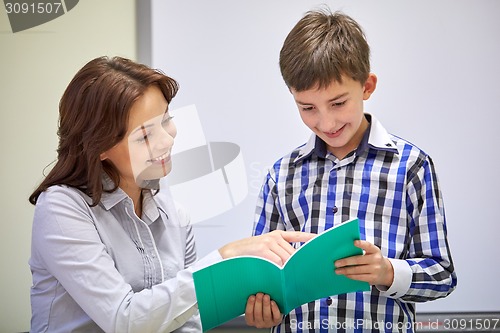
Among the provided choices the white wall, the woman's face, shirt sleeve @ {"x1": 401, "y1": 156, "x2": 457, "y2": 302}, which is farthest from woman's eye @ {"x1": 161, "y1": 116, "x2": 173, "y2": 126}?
the white wall

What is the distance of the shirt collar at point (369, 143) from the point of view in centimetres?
130

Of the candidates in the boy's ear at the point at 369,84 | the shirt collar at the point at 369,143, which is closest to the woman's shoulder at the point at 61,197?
the shirt collar at the point at 369,143

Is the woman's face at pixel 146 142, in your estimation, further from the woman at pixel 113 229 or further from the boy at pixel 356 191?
the boy at pixel 356 191

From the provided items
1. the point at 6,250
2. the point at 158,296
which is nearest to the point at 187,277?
the point at 158,296

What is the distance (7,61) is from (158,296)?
3.86 feet

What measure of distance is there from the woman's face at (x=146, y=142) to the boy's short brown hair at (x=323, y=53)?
0.28m

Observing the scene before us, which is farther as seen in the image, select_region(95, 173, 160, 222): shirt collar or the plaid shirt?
select_region(95, 173, 160, 222): shirt collar

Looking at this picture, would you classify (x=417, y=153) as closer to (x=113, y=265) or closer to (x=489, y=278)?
(x=113, y=265)

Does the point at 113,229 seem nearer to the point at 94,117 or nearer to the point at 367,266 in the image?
the point at 94,117

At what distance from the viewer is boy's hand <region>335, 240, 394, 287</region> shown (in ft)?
3.72

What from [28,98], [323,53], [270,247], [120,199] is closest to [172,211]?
[120,199]

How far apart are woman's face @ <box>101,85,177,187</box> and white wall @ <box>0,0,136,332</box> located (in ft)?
2.47

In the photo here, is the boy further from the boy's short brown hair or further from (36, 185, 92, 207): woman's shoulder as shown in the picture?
(36, 185, 92, 207): woman's shoulder

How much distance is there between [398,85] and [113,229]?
41.7 inches
